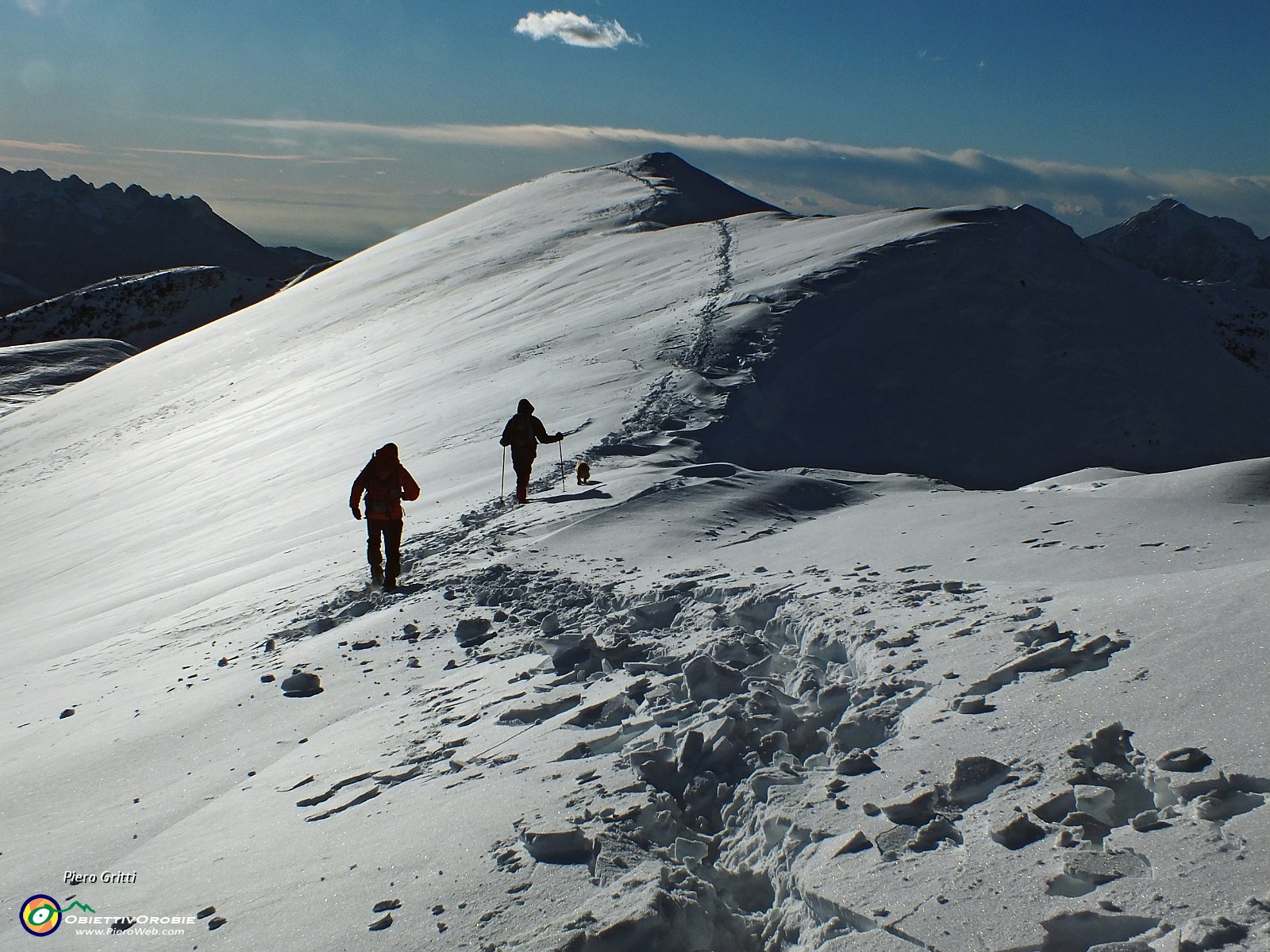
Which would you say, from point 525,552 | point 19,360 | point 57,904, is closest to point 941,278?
point 525,552

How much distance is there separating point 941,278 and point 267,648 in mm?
16302

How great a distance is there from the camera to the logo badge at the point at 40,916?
4465mm

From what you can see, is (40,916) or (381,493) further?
(381,493)

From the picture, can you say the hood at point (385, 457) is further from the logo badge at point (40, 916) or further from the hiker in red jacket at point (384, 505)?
the logo badge at point (40, 916)

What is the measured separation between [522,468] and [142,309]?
101199 mm

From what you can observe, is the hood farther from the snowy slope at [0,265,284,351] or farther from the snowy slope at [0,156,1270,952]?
the snowy slope at [0,265,284,351]

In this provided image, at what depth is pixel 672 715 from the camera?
5145 mm

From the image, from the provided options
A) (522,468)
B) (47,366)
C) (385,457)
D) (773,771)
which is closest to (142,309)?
(47,366)

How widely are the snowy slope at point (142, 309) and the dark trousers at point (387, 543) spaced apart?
94.0 meters

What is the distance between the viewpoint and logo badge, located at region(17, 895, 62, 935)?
4465 millimetres

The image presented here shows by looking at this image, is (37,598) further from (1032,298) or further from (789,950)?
(1032,298)

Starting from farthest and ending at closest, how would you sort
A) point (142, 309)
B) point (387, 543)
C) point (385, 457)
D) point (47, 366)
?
point (142, 309) → point (47, 366) → point (385, 457) → point (387, 543)

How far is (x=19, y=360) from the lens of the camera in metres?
59.9

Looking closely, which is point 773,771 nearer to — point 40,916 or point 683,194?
point 40,916
